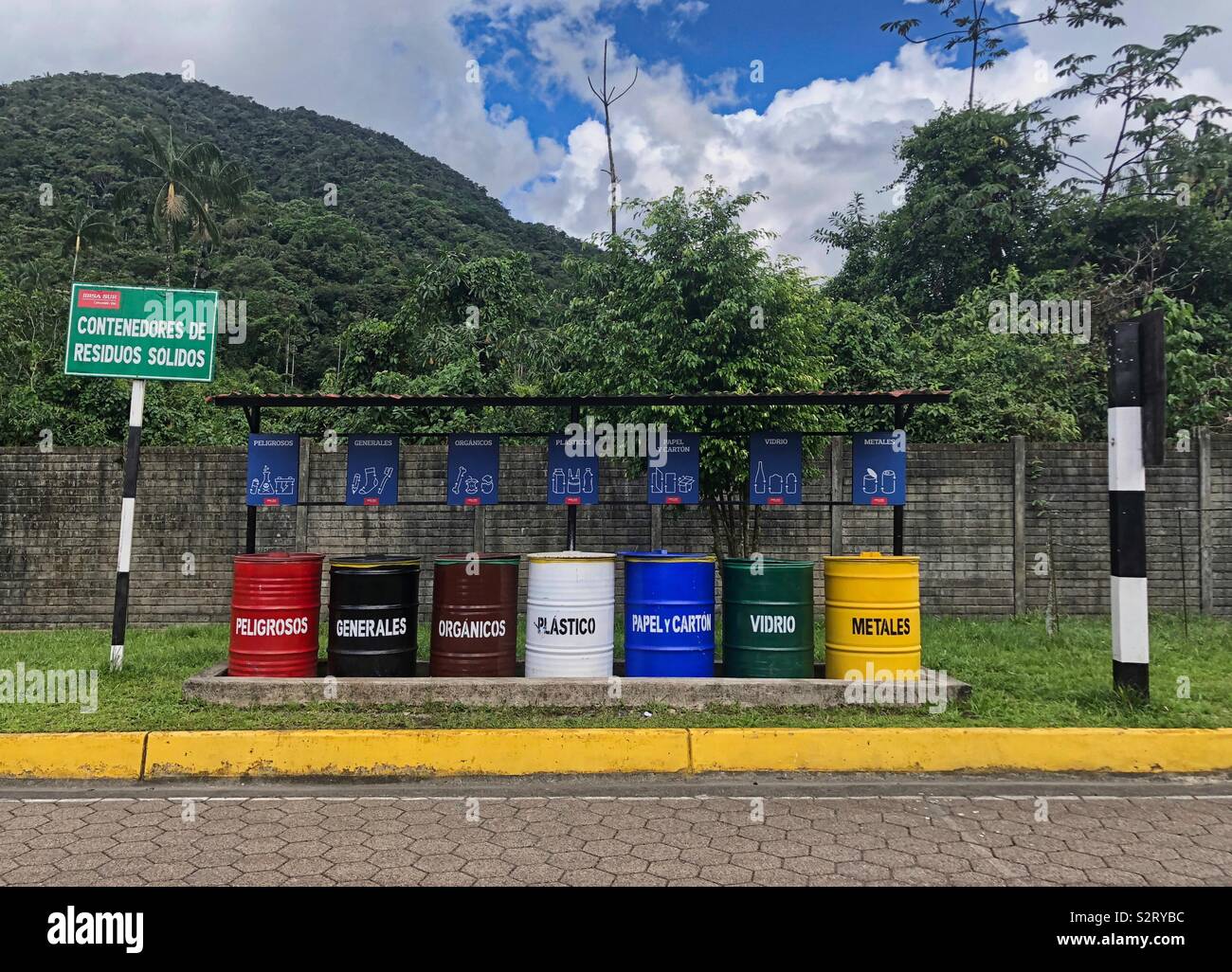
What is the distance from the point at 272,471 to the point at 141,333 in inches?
69.9

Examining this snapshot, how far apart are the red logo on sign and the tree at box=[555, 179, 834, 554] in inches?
209

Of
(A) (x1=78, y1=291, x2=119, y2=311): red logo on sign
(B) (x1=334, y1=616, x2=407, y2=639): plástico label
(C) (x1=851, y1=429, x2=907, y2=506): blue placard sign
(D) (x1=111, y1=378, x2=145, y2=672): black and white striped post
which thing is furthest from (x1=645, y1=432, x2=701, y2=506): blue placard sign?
(A) (x1=78, y1=291, x2=119, y2=311): red logo on sign

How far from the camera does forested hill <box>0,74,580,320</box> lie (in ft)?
132

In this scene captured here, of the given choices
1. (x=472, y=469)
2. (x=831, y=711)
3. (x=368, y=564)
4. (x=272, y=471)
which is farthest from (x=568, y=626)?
(x=272, y=471)

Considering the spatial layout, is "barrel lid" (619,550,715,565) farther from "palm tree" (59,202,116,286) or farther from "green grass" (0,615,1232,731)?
"palm tree" (59,202,116,286)

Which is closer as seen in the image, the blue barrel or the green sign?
the blue barrel

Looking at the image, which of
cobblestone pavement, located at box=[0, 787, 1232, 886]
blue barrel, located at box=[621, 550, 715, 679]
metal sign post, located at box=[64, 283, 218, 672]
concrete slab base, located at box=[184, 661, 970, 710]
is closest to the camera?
cobblestone pavement, located at box=[0, 787, 1232, 886]

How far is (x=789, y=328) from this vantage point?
391 inches

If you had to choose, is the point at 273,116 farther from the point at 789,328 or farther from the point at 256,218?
the point at 789,328

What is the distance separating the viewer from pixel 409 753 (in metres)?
5.53

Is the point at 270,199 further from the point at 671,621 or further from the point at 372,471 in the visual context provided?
the point at 671,621

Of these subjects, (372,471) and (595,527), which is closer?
(372,471)

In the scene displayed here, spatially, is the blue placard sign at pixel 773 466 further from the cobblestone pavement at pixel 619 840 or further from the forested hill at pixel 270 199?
the forested hill at pixel 270 199

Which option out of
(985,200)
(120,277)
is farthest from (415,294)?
(120,277)
